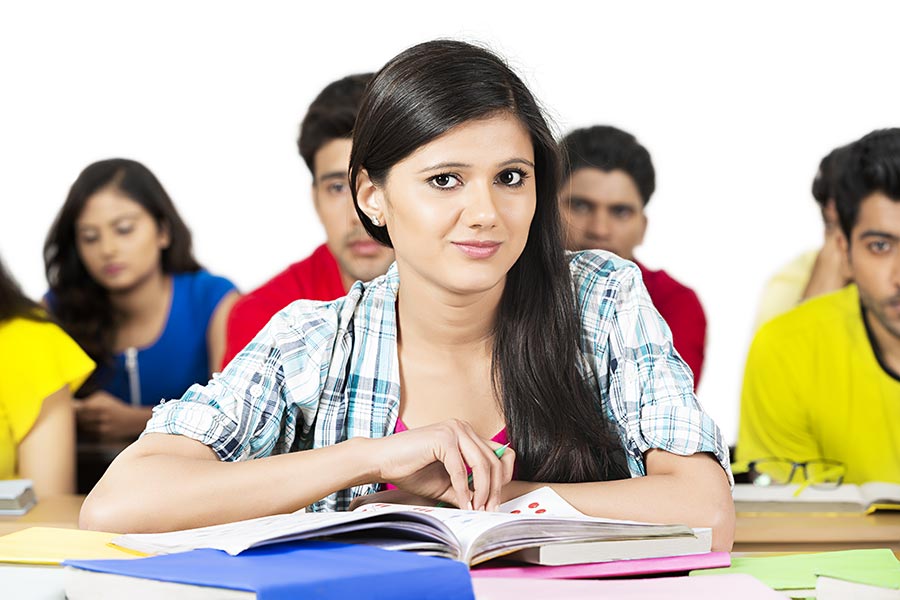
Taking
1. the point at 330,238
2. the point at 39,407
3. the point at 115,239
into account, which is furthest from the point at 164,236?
the point at 39,407

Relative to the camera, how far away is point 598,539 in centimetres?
106

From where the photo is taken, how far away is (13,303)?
96.0 inches

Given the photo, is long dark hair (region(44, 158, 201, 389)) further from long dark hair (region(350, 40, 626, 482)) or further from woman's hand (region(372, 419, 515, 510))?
woman's hand (region(372, 419, 515, 510))

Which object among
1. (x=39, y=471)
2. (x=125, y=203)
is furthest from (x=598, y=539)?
(x=125, y=203)

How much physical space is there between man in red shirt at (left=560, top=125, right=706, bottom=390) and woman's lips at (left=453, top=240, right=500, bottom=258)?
4.81ft

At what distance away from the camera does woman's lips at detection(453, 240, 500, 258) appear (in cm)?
142

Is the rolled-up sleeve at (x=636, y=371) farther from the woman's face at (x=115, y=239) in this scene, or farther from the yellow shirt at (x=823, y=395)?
the woman's face at (x=115, y=239)

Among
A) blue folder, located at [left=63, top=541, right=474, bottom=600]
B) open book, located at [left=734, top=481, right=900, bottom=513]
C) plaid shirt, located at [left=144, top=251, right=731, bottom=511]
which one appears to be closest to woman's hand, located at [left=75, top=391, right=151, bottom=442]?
plaid shirt, located at [left=144, top=251, right=731, bottom=511]

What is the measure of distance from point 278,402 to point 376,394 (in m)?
0.14

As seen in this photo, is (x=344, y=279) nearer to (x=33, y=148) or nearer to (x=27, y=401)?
(x=27, y=401)

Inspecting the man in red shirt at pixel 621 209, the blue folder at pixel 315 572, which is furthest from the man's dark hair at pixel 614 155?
the blue folder at pixel 315 572

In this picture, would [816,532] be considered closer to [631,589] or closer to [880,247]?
[631,589]

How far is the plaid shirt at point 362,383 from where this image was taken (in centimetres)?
142

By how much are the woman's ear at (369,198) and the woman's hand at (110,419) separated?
1.79 meters
